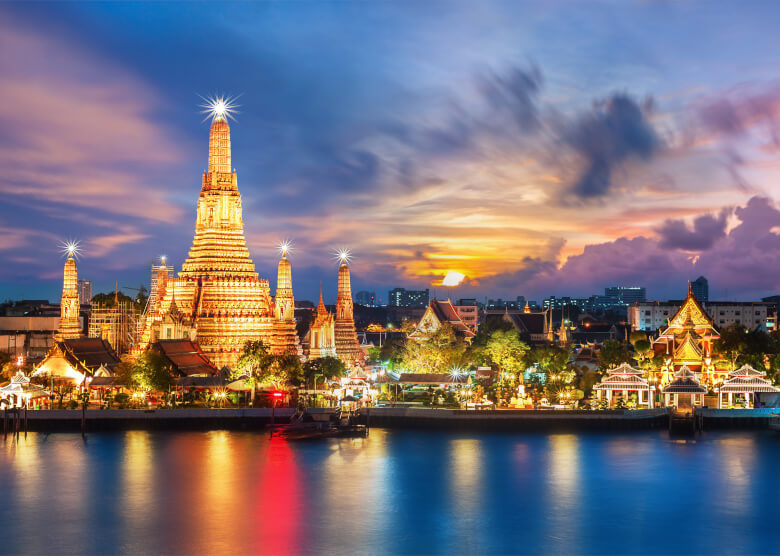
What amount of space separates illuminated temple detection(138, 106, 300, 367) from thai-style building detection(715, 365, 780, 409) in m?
29.2

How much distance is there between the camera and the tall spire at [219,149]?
69.1 metres

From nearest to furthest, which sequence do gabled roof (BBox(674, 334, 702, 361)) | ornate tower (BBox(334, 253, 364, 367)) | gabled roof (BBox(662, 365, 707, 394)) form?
1. gabled roof (BBox(662, 365, 707, 394))
2. gabled roof (BBox(674, 334, 702, 361))
3. ornate tower (BBox(334, 253, 364, 367))

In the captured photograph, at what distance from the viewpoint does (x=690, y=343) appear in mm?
63562

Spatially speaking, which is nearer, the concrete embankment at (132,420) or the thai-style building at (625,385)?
the concrete embankment at (132,420)

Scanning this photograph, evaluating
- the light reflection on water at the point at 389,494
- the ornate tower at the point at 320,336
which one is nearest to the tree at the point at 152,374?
the light reflection on water at the point at 389,494

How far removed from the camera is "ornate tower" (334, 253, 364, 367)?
259 ft

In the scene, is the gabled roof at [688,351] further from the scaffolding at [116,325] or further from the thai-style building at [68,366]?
the scaffolding at [116,325]

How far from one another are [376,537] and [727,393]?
34117 mm

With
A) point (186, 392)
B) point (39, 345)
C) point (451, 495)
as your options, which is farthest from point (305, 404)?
point (39, 345)

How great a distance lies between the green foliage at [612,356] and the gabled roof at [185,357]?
87.9ft

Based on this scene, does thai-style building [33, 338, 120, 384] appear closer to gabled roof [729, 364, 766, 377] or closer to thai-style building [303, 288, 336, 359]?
thai-style building [303, 288, 336, 359]

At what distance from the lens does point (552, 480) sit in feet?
141

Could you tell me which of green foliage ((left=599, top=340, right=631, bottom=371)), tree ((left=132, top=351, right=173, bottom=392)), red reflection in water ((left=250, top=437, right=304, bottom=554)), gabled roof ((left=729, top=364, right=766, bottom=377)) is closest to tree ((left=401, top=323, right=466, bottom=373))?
green foliage ((left=599, top=340, right=631, bottom=371))

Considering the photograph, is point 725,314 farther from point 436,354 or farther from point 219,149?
point 219,149
